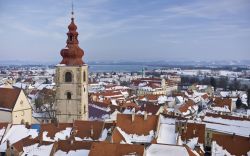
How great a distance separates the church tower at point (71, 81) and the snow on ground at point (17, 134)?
637 cm

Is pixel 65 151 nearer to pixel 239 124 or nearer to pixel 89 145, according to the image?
pixel 89 145

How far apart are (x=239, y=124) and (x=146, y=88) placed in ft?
288

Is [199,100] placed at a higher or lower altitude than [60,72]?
lower

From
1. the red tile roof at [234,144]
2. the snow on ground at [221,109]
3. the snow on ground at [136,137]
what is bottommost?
the snow on ground at [221,109]

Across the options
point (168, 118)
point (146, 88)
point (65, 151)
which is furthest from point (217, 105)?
point (146, 88)

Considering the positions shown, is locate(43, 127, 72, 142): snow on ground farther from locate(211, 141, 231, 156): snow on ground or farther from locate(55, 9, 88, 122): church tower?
locate(211, 141, 231, 156): snow on ground

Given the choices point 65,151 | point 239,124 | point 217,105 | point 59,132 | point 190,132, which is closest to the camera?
point 65,151

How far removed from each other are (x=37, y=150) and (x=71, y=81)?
46.4 feet

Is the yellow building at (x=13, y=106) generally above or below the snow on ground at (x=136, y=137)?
above

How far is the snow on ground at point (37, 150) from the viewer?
3382 cm

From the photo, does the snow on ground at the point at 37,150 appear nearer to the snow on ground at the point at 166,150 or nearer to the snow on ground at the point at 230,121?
the snow on ground at the point at 166,150

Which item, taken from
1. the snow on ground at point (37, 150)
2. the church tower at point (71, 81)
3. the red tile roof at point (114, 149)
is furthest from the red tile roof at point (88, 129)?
the red tile roof at point (114, 149)

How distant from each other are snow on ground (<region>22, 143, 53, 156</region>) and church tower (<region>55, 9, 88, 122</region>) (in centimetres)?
1231

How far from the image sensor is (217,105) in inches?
3125
